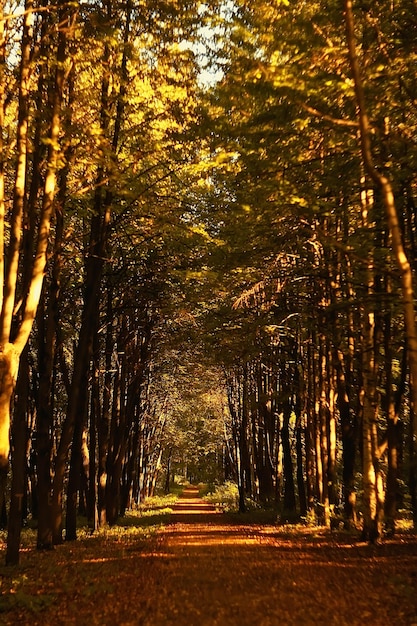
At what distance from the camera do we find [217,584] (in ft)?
28.9

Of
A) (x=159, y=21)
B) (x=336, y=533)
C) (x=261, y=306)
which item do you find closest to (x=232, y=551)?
(x=336, y=533)

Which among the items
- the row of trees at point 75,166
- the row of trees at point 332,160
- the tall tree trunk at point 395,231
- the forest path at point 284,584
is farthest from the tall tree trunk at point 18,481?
the tall tree trunk at point 395,231

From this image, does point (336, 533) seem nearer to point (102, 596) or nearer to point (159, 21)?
point (102, 596)

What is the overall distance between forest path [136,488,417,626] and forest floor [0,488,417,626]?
0.05 ft

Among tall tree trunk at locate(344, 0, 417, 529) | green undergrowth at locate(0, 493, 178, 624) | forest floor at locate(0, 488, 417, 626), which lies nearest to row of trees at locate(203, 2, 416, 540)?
tall tree trunk at locate(344, 0, 417, 529)

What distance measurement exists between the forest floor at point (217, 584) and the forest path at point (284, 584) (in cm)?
1

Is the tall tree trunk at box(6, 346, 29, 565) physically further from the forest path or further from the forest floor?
the forest path

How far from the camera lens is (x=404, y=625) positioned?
6125 mm

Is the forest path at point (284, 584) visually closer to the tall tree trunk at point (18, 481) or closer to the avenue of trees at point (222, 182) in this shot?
the avenue of trees at point (222, 182)

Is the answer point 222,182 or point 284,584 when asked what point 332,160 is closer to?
point 222,182

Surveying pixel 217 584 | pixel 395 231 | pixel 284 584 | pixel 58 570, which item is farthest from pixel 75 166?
pixel 284 584

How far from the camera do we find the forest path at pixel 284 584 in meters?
6.67

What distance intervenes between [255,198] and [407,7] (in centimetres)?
398

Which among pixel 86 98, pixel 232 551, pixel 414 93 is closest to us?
pixel 414 93
